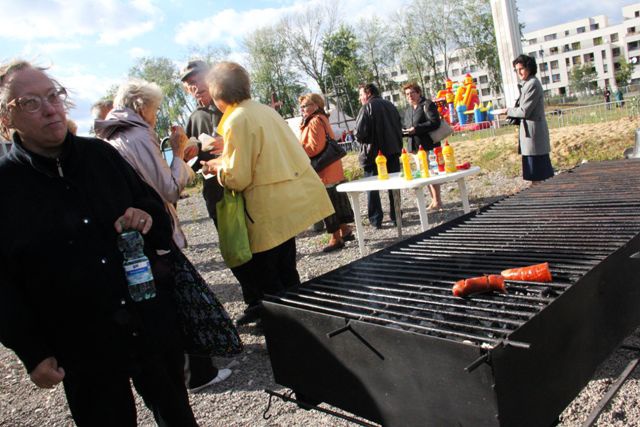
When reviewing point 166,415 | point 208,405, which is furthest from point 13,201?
point 208,405

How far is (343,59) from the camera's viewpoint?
52.5 metres

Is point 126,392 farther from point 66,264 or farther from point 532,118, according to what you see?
point 532,118

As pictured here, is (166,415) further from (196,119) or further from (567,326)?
(196,119)

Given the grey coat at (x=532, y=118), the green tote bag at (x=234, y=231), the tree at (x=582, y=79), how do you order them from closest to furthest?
the green tote bag at (x=234, y=231), the grey coat at (x=532, y=118), the tree at (x=582, y=79)

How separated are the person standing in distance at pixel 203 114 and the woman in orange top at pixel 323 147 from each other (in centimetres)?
188

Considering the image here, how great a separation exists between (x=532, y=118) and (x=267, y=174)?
3968mm

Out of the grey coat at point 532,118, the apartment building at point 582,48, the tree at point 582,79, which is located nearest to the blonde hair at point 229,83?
the grey coat at point 532,118

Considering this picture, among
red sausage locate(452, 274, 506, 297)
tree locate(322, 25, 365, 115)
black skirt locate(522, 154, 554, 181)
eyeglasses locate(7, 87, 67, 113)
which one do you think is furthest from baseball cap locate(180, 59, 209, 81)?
tree locate(322, 25, 365, 115)

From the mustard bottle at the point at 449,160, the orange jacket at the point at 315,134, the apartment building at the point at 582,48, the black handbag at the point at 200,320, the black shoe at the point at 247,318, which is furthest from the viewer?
the apartment building at the point at 582,48

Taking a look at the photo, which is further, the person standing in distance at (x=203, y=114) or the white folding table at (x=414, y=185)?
the white folding table at (x=414, y=185)

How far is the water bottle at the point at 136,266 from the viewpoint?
191cm

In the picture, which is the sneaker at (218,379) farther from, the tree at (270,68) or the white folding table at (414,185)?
the tree at (270,68)

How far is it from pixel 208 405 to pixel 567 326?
233 cm

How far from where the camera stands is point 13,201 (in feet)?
5.81
